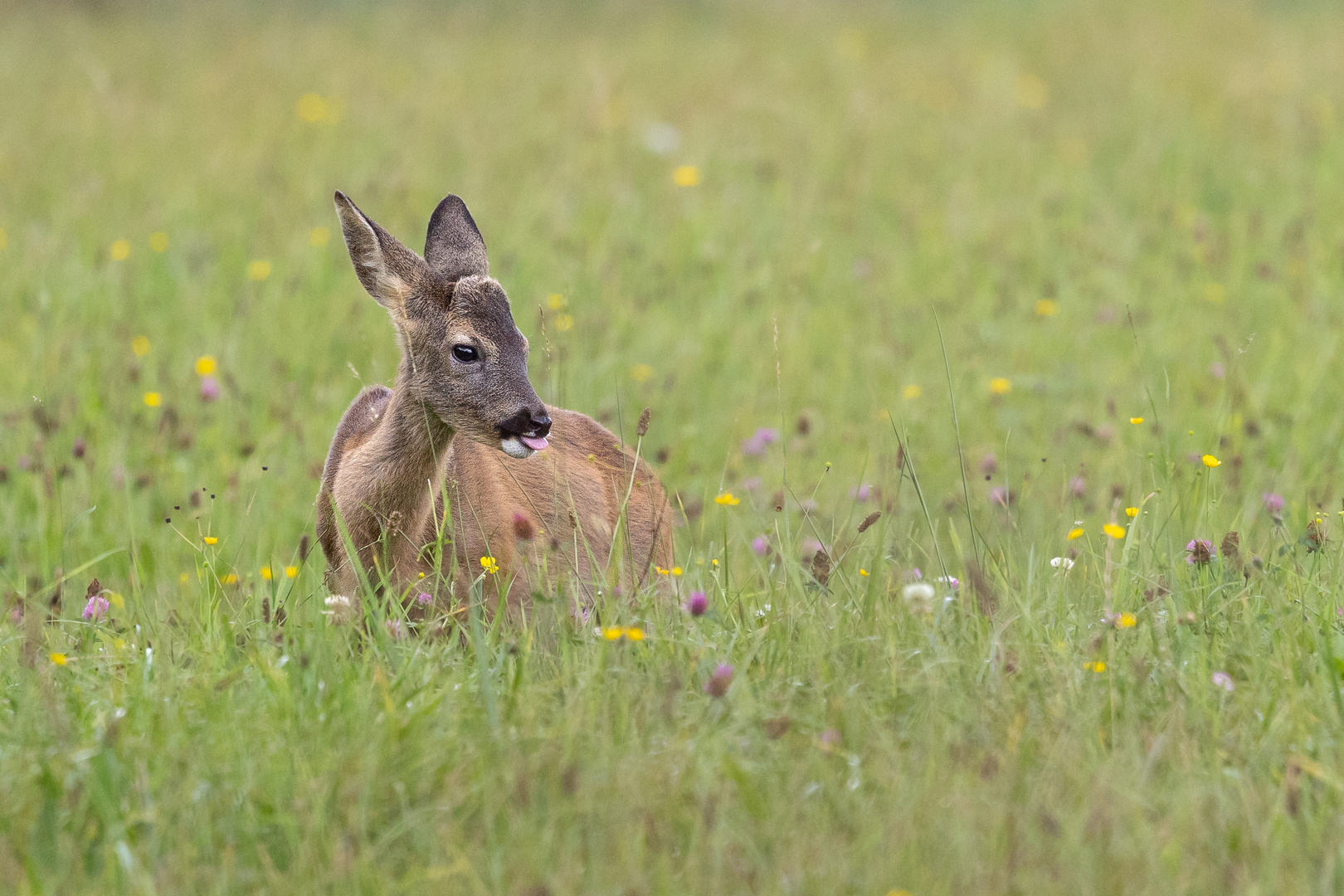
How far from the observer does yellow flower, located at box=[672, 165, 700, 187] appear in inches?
354

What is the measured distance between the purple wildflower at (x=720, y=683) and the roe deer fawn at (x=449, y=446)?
2.25ft

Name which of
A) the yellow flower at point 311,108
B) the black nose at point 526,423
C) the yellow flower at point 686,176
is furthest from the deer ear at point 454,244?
the yellow flower at point 311,108

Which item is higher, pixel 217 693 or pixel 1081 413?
pixel 217 693

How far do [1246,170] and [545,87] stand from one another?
5047mm

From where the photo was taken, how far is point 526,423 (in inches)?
146

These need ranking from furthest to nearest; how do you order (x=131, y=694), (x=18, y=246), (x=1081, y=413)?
(x=18, y=246) < (x=1081, y=413) < (x=131, y=694)

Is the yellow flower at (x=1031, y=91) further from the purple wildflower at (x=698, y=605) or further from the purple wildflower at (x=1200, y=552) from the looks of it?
the purple wildflower at (x=698, y=605)

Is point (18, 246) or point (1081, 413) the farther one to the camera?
point (18, 246)

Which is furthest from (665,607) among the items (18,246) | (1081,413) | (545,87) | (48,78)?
(48,78)

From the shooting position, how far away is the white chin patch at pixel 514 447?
146 inches

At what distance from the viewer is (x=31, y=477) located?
16.5 ft

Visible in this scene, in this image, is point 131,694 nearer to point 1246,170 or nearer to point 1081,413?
point 1081,413

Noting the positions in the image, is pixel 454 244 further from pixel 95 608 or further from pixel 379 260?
pixel 95 608

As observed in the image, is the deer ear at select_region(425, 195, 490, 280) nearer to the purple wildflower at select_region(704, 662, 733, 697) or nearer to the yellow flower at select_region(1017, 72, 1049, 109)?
the purple wildflower at select_region(704, 662, 733, 697)
